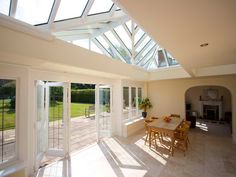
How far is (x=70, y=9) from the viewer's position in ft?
9.27

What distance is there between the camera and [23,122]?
10.1 ft

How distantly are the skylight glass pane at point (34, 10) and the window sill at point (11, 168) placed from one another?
2845 millimetres

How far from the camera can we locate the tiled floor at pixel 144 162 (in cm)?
343

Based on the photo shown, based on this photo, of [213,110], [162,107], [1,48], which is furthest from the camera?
[213,110]

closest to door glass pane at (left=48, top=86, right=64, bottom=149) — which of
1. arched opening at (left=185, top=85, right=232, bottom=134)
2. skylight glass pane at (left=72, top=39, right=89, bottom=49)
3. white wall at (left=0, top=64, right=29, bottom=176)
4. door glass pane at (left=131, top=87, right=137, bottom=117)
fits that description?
white wall at (left=0, top=64, right=29, bottom=176)

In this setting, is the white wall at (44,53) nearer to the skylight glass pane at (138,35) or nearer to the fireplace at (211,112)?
the skylight glass pane at (138,35)

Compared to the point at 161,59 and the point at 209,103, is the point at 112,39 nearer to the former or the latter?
the point at 161,59

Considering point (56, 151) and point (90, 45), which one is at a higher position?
point (90, 45)

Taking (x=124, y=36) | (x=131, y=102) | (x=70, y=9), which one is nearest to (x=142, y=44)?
(x=124, y=36)

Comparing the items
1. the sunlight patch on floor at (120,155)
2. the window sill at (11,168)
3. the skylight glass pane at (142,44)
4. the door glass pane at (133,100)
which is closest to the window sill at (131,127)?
the door glass pane at (133,100)

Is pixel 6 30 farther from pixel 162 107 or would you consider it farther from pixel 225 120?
pixel 225 120

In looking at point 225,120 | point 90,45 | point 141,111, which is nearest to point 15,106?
point 90,45

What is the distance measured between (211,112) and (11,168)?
12.4 meters

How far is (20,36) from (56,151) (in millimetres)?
3492
